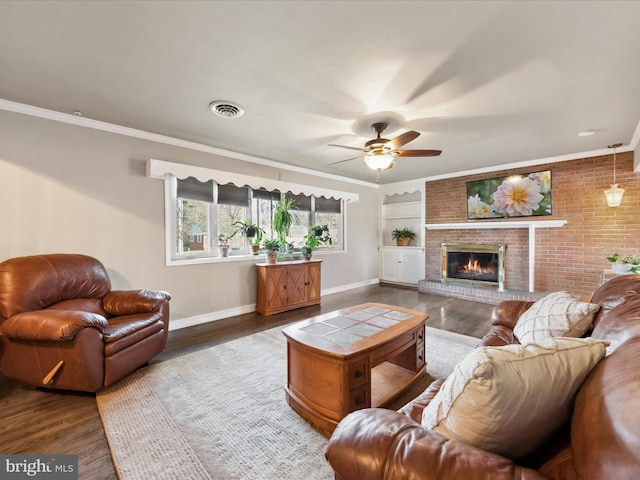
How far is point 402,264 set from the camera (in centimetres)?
645

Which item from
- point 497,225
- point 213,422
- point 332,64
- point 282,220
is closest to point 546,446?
point 213,422

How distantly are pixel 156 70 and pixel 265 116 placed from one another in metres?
1.06

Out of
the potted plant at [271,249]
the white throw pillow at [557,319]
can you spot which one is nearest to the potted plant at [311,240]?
the potted plant at [271,249]

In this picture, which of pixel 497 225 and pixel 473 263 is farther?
pixel 473 263

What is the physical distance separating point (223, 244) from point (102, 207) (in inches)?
60.5

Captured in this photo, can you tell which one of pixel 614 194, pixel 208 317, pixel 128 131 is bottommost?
pixel 208 317

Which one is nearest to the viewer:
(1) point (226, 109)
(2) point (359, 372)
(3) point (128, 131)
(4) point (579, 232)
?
(2) point (359, 372)

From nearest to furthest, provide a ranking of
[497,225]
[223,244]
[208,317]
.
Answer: [208,317], [223,244], [497,225]

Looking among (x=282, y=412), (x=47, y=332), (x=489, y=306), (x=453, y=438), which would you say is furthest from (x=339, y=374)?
(x=489, y=306)

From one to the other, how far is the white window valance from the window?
0.51 ft

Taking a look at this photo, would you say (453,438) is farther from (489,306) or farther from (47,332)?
(489,306)

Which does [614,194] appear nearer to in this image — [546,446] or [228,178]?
[546,446]

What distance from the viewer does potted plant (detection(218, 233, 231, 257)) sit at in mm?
4141

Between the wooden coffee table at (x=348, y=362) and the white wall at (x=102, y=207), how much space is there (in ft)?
7.40
